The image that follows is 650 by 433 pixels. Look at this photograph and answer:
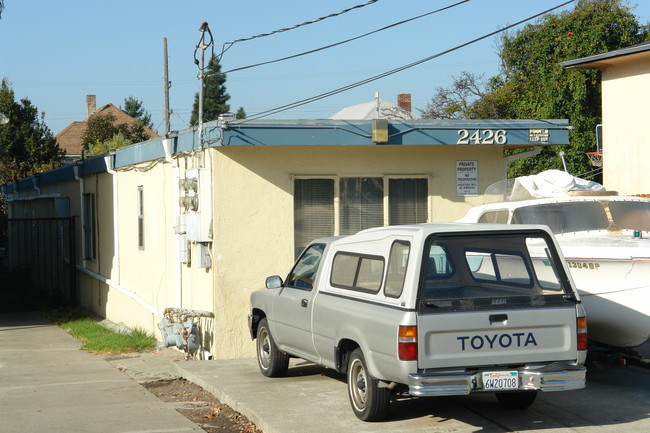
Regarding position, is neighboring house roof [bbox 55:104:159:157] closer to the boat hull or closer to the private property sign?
the private property sign

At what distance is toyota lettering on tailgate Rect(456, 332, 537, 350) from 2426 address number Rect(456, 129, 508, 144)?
561 cm

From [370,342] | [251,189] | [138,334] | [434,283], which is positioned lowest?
[138,334]

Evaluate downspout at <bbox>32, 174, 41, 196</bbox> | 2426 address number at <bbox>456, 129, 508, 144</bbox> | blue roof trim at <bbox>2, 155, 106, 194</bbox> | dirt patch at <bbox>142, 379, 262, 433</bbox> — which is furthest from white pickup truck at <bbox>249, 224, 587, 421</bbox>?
downspout at <bbox>32, 174, 41, 196</bbox>

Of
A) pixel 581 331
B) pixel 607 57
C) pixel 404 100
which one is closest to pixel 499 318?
pixel 581 331

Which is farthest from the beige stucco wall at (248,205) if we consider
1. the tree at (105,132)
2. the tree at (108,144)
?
the tree at (105,132)

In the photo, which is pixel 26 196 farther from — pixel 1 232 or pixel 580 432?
pixel 580 432

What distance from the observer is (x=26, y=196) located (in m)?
29.6

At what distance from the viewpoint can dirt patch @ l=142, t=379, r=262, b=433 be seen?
8.71 m

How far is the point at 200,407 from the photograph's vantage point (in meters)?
9.73

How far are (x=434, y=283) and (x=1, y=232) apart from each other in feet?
109

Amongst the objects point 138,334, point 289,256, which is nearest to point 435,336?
point 289,256

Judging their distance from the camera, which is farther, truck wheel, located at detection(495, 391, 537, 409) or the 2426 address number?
the 2426 address number

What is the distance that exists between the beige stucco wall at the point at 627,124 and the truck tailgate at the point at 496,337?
43.4 ft

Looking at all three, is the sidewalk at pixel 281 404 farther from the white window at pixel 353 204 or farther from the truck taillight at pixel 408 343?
the white window at pixel 353 204
